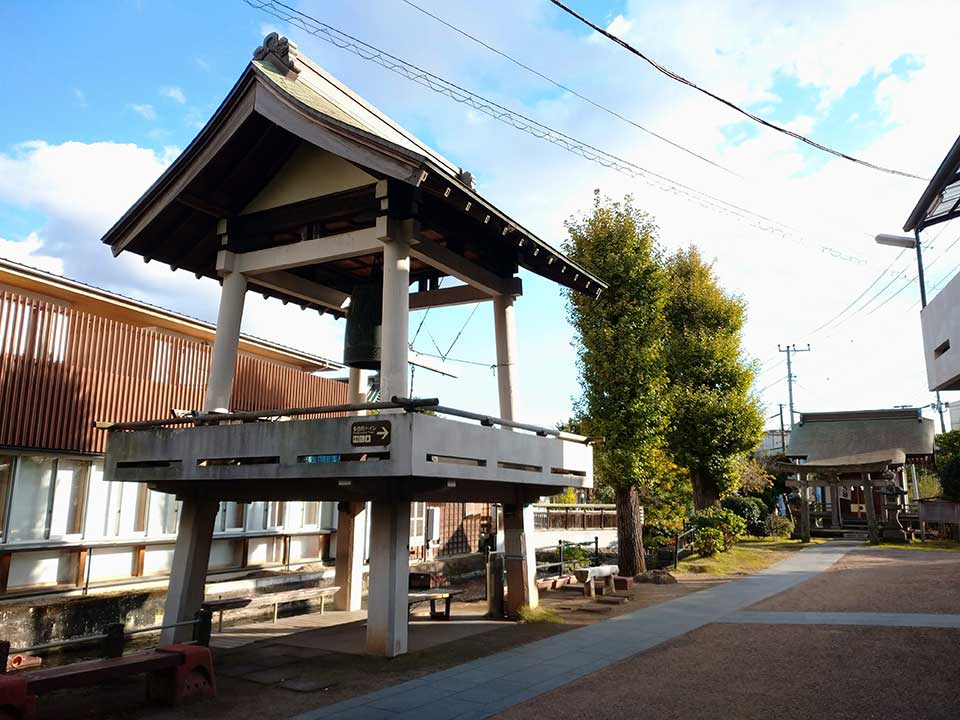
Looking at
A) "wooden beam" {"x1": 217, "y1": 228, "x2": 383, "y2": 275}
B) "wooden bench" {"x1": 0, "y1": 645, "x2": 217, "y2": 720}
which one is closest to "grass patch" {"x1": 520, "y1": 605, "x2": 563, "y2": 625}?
"wooden bench" {"x1": 0, "y1": 645, "x2": 217, "y2": 720}

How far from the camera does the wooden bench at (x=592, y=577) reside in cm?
1766

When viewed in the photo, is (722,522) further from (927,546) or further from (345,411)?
(345,411)

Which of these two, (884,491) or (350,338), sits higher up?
(350,338)

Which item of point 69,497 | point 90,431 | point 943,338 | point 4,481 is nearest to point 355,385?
point 90,431

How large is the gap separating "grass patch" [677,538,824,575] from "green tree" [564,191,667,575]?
2870 mm

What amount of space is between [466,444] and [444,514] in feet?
47.0

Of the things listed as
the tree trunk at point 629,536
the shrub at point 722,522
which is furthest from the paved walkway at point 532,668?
the shrub at point 722,522

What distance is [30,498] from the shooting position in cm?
1366

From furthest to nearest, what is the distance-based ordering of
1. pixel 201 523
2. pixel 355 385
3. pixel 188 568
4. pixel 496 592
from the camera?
pixel 355 385 < pixel 496 592 < pixel 201 523 < pixel 188 568

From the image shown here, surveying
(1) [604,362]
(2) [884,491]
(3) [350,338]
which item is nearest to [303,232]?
(3) [350,338]

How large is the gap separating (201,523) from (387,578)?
3960mm

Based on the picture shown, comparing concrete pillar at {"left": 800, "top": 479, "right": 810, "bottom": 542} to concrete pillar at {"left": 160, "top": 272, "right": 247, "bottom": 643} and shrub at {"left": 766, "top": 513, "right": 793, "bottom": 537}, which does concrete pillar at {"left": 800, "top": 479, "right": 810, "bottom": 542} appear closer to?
shrub at {"left": 766, "top": 513, "right": 793, "bottom": 537}

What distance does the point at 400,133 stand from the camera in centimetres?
1523

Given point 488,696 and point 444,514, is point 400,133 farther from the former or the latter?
point 444,514
